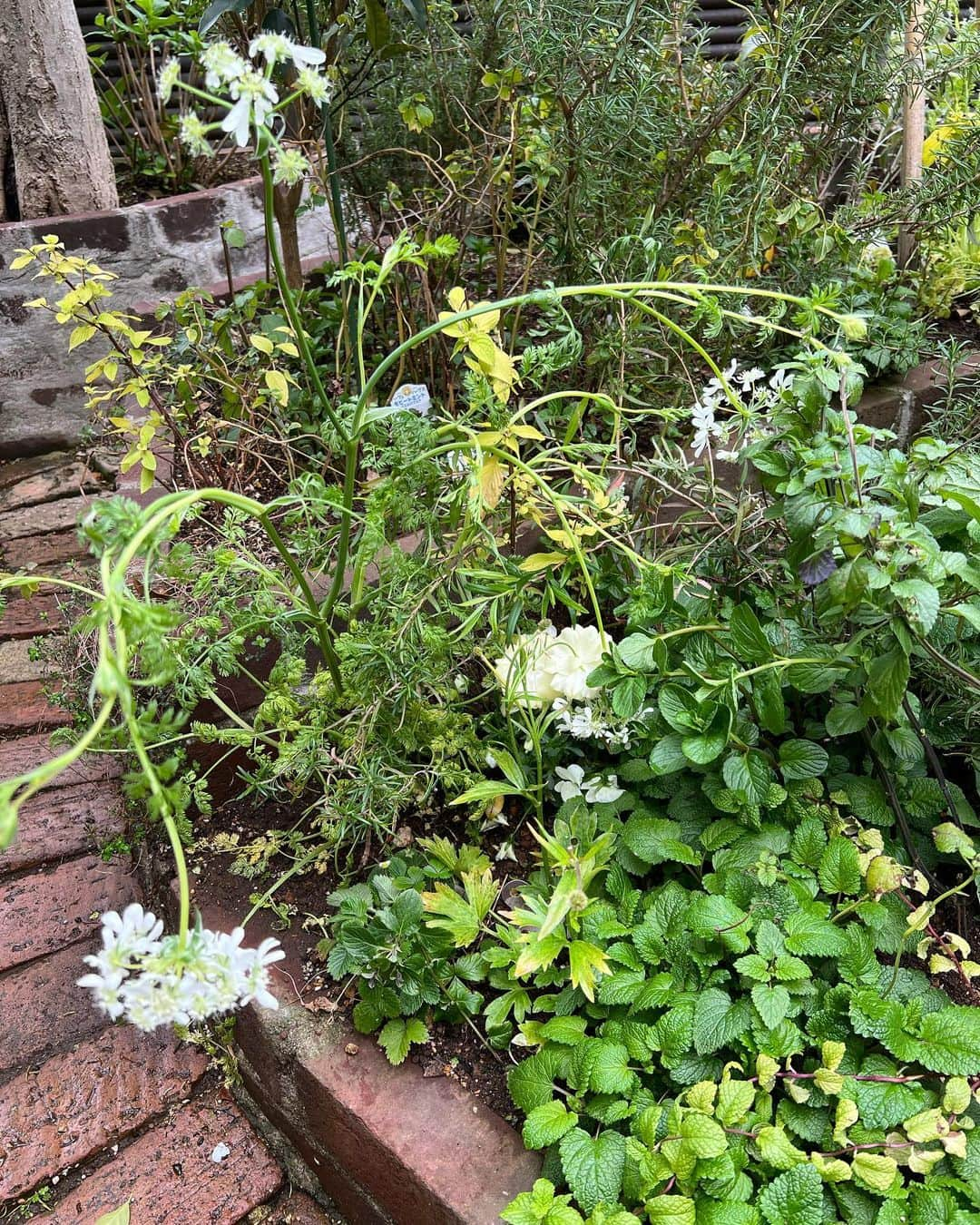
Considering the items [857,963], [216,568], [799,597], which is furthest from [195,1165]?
[799,597]

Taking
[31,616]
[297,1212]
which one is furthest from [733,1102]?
[31,616]

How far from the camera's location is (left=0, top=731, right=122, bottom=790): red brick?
2109 mm

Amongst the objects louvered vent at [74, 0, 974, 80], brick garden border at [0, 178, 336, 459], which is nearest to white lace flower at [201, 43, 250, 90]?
brick garden border at [0, 178, 336, 459]

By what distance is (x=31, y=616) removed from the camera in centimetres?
254

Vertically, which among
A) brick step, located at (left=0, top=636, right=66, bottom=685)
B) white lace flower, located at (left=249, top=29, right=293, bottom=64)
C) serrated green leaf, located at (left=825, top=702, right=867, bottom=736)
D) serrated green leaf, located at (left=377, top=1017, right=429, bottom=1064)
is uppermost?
white lace flower, located at (left=249, top=29, right=293, bottom=64)

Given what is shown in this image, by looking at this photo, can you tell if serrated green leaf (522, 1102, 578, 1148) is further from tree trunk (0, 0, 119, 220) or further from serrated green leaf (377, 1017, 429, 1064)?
tree trunk (0, 0, 119, 220)

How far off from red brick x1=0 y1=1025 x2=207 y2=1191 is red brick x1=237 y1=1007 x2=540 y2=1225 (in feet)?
0.79

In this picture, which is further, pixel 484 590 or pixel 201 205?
pixel 201 205

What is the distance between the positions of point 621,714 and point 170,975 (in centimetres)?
74

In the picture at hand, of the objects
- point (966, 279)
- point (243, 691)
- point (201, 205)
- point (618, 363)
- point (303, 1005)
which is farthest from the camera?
point (201, 205)

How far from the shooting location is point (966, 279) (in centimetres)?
251

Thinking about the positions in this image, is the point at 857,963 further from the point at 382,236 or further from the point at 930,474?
the point at 382,236

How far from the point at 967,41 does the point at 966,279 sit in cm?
58

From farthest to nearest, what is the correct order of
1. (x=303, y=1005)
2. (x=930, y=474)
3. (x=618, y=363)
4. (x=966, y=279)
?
1. (x=966, y=279)
2. (x=618, y=363)
3. (x=303, y=1005)
4. (x=930, y=474)
